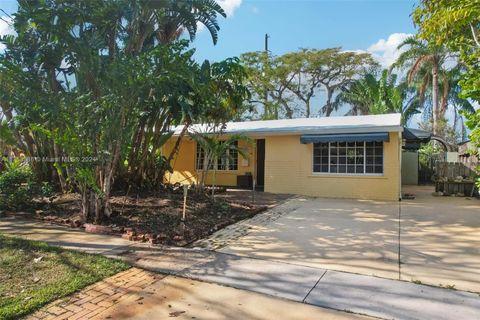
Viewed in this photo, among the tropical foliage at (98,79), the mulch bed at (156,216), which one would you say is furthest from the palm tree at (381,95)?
the mulch bed at (156,216)

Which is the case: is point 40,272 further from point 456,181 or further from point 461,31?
point 456,181

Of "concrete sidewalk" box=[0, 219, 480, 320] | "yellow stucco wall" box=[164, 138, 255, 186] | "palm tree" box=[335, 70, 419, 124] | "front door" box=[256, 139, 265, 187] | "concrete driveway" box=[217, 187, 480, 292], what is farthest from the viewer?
"palm tree" box=[335, 70, 419, 124]

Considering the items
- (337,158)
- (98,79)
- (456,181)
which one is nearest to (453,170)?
(456,181)

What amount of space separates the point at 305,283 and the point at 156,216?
13.9 ft

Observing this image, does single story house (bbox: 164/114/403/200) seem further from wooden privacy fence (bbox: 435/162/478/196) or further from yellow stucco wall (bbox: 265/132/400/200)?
wooden privacy fence (bbox: 435/162/478/196)

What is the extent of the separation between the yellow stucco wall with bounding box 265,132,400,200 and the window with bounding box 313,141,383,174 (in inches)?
8.6

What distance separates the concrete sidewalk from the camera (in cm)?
356

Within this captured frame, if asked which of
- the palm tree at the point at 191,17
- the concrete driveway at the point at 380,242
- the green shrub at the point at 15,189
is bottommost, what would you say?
the concrete driveway at the point at 380,242

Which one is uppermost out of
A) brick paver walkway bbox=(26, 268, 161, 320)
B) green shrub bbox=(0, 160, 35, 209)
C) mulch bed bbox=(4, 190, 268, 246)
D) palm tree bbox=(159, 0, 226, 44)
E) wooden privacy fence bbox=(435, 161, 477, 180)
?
palm tree bbox=(159, 0, 226, 44)

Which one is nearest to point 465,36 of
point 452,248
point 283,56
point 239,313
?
point 452,248

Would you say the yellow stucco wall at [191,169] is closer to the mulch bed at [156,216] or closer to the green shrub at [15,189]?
the mulch bed at [156,216]

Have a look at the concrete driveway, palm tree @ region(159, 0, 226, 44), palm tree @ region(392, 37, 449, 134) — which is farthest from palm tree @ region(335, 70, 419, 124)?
palm tree @ region(159, 0, 226, 44)

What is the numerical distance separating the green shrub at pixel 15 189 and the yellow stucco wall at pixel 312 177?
825 centimetres

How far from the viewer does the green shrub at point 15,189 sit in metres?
8.10
